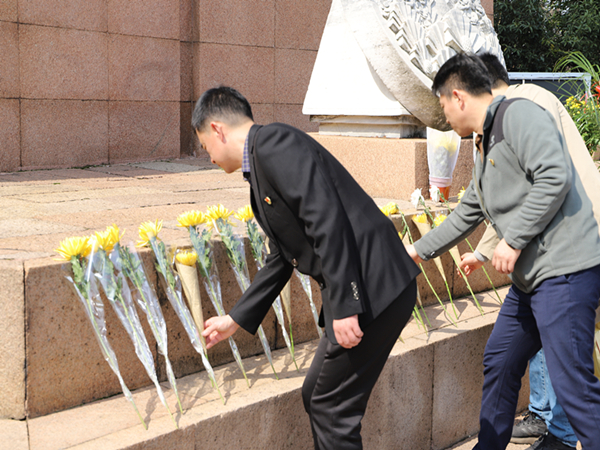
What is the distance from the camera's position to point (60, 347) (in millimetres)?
2668

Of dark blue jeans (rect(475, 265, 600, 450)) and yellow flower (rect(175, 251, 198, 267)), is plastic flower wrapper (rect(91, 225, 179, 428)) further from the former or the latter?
dark blue jeans (rect(475, 265, 600, 450))

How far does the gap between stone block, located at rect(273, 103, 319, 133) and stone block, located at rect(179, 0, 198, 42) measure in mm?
1502

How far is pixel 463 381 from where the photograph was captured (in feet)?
13.2

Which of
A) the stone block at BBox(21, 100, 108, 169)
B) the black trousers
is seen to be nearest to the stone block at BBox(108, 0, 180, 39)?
the stone block at BBox(21, 100, 108, 169)

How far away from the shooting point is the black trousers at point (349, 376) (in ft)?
7.81

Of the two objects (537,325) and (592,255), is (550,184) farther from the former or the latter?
(537,325)

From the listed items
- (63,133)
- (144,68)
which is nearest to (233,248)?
(63,133)

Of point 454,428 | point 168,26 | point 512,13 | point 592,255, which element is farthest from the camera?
point 512,13

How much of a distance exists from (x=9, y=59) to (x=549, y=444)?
6.09m

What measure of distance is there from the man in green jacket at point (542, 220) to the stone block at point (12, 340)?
188cm

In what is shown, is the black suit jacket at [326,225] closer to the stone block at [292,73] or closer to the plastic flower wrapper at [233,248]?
the plastic flower wrapper at [233,248]

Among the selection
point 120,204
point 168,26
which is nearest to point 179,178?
point 120,204

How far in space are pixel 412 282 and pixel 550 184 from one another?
25.1 inches

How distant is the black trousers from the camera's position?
238cm
